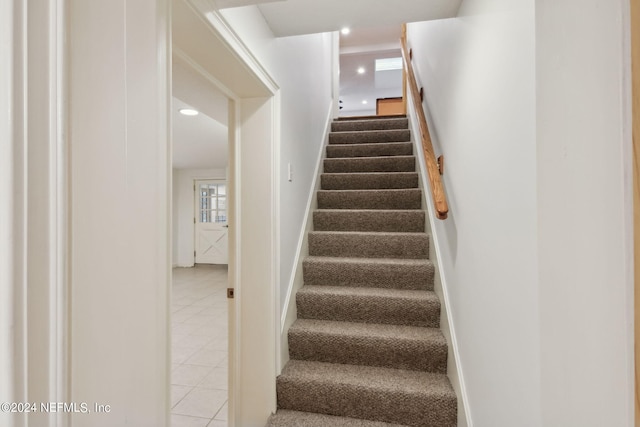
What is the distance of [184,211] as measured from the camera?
7.22 metres

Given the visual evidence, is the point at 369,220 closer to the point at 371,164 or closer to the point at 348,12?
the point at 371,164

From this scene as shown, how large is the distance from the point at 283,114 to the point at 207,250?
20.5ft

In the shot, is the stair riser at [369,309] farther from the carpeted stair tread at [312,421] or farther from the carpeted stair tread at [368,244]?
the carpeted stair tread at [312,421]

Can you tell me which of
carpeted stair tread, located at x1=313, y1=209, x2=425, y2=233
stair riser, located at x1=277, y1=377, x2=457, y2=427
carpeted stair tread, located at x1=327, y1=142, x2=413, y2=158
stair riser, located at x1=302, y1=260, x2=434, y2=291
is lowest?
stair riser, located at x1=277, y1=377, x2=457, y2=427

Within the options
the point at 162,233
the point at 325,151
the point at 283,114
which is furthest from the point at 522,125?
the point at 325,151

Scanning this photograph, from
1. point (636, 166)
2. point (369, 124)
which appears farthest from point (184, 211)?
point (636, 166)

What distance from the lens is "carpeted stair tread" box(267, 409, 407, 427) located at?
1539 millimetres

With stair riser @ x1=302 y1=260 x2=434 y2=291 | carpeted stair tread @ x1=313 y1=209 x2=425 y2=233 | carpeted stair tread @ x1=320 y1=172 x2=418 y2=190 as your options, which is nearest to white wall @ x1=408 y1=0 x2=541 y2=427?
stair riser @ x1=302 y1=260 x2=434 y2=291

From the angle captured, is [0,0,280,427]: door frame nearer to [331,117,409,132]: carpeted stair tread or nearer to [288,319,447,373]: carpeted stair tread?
[288,319,447,373]: carpeted stair tread

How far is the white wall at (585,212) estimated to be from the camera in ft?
1.16

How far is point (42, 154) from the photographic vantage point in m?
0.46

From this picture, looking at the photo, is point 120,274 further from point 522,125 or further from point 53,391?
point 522,125

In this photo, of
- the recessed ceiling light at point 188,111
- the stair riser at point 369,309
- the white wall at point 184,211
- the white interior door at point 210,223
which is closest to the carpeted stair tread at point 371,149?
the recessed ceiling light at point 188,111

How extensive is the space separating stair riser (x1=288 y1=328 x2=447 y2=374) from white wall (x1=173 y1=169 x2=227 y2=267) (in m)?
5.87
